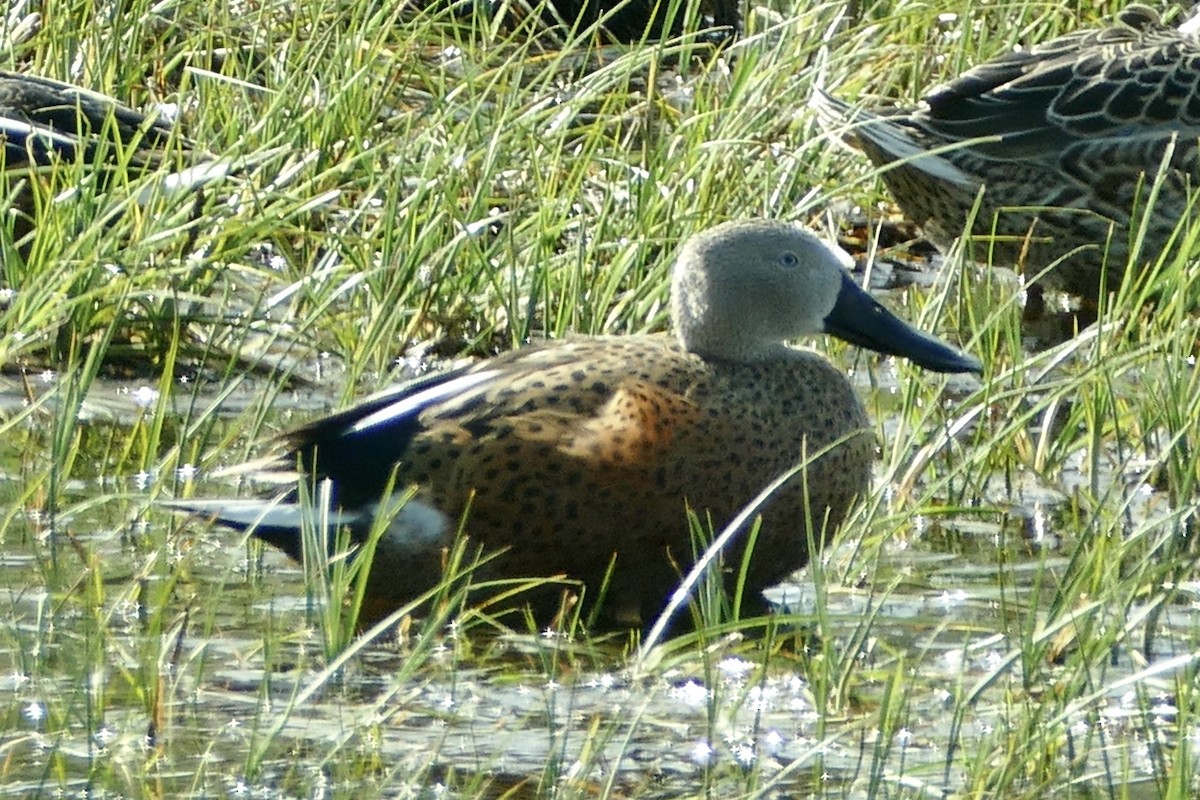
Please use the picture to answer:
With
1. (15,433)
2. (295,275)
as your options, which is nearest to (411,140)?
(295,275)

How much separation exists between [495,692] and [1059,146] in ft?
10.4

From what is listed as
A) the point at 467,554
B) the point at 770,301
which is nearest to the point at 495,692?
the point at 467,554

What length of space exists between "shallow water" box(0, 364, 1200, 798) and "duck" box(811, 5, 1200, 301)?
2.05 meters

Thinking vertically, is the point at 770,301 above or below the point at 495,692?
above

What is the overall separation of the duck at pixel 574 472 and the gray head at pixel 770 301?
0.17 metres

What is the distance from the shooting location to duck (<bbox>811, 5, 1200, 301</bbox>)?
19.5ft

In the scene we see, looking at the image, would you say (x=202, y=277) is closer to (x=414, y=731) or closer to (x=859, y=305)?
(x=859, y=305)

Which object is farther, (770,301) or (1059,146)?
(1059,146)

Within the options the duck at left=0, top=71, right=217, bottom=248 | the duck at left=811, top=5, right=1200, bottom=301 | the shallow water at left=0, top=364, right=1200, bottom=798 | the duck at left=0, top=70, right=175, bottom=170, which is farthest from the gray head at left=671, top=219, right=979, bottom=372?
the duck at left=0, top=70, right=175, bottom=170

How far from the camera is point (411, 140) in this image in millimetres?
5914

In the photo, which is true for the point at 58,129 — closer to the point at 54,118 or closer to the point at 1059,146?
the point at 54,118

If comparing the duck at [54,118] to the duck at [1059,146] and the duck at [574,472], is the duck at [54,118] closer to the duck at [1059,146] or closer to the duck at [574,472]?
the duck at [1059,146]

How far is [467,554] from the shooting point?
385 cm

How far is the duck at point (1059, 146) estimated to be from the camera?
595 centimetres
